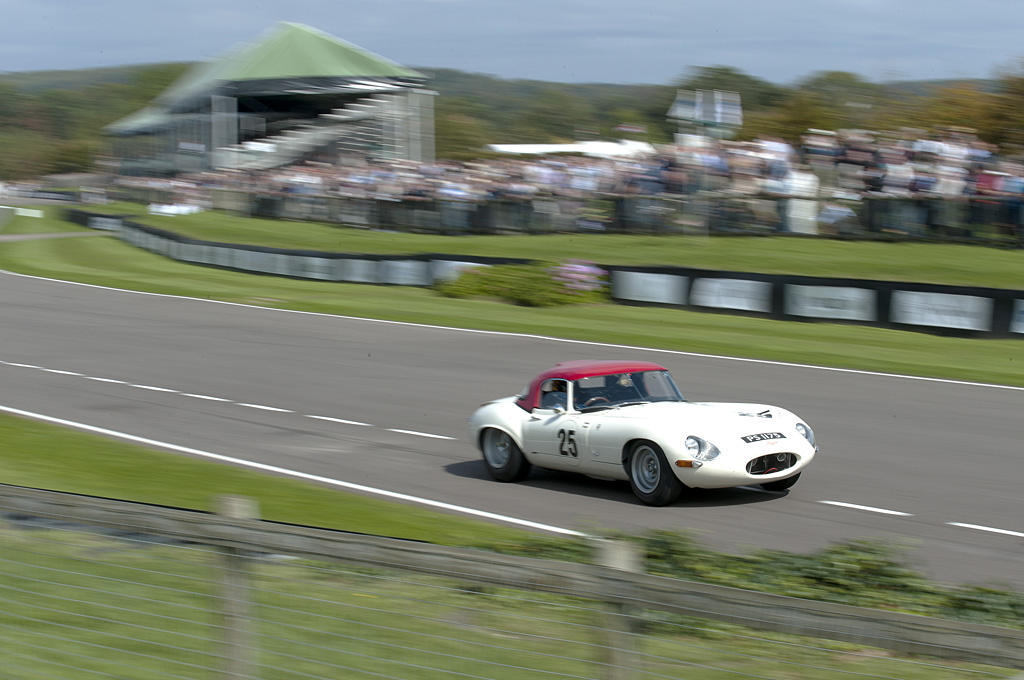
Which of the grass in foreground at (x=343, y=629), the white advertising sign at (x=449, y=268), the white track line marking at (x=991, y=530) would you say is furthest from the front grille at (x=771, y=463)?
the white advertising sign at (x=449, y=268)

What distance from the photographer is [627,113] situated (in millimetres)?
119000

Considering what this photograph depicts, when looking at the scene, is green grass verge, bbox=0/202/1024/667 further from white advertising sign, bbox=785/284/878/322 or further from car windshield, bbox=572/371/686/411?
car windshield, bbox=572/371/686/411

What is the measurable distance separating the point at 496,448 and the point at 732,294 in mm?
12016

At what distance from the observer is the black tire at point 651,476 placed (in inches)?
348

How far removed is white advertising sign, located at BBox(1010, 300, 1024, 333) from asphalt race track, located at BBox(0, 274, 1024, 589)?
371cm

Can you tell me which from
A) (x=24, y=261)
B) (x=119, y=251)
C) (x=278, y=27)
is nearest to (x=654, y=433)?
(x=24, y=261)

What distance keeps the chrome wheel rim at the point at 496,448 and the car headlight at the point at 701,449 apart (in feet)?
6.90

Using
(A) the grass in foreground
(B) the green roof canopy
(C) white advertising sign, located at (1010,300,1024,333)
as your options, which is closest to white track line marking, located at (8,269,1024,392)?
(C) white advertising sign, located at (1010,300,1024,333)

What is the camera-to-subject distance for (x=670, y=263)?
2722 centimetres

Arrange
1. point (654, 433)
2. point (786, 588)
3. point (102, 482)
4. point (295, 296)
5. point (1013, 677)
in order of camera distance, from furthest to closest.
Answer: point (295, 296)
point (102, 482)
point (654, 433)
point (786, 588)
point (1013, 677)

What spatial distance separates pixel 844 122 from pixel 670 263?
24.8 meters

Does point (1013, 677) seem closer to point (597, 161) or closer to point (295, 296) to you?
point (295, 296)

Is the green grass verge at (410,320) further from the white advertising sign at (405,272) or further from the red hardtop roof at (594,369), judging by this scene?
the red hardtop roof at (594,369)

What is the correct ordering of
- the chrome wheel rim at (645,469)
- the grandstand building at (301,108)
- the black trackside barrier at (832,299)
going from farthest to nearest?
the grandstand building at (301,108) < the black trackside barrier at (832,299) < the chrome wheel rim at (645,469)
